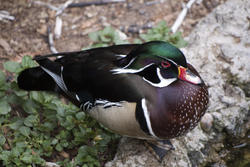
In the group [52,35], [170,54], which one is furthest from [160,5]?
[170,54]

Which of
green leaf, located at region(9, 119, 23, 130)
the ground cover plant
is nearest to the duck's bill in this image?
the ground cover plant

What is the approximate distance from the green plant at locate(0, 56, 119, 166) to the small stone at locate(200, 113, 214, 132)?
64cm

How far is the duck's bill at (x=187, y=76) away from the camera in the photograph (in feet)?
6.93

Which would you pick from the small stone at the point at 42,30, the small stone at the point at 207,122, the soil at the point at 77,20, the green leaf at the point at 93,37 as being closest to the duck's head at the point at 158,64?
the small stone at the point at 207,122

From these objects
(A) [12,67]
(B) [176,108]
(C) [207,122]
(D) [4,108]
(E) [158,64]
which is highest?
(E) [158,64]

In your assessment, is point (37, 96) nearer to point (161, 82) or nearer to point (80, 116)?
point (80, 116)

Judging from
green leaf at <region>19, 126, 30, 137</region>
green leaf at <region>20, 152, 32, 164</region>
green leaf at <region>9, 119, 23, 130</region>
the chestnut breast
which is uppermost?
the chestnut breast

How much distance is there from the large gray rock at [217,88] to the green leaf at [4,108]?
835 mm

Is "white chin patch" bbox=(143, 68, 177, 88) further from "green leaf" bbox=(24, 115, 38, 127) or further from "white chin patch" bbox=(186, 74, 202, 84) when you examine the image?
"green leaf" bbox=(24, 115, 38, 127)

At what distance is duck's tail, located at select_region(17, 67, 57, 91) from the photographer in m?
2.47

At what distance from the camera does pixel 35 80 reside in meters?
2.48

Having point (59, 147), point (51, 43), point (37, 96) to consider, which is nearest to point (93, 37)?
point (51, 43)

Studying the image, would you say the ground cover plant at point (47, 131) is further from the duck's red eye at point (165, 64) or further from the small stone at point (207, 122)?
the duck's red eye at point (165, 64)

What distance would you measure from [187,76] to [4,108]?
51.3 inches
